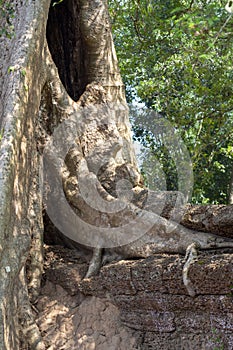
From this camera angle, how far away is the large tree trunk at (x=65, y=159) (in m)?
4.54

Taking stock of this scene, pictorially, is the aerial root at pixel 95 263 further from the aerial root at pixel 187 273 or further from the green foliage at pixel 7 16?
the green foliage at pixel 7 16

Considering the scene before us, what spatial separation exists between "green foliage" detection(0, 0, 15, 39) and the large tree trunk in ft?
0.14

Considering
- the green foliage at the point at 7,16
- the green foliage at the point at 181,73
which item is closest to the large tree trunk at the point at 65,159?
the green foliage at the point at 7,16

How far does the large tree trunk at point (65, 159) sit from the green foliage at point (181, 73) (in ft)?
8.23

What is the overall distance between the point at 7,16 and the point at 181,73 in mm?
6556

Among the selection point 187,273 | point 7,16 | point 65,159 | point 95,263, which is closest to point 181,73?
point 65,159

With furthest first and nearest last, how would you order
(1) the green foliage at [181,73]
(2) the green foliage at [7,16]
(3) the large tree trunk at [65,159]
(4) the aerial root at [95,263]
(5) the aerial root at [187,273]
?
(1) the green foliage at [181,73]
(2) the green foliage at [7,16]
(4) the aerial root at [95,263]
(3) the large tree trunk at [65,159]
(5) the aerial root at [187,273]

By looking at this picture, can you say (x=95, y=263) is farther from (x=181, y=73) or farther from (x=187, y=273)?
(x=181, y=73)

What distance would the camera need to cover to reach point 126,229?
5309mm

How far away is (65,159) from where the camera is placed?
19.5 ft

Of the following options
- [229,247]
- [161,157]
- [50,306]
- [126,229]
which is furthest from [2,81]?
[161,157]

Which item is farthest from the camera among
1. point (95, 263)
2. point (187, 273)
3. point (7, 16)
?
point (7, 16)

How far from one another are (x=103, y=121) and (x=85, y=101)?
0.32m

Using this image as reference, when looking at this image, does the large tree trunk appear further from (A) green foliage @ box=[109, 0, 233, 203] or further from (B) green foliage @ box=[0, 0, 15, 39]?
(A) green foliage @ box=[109, 0, 233, 203]
